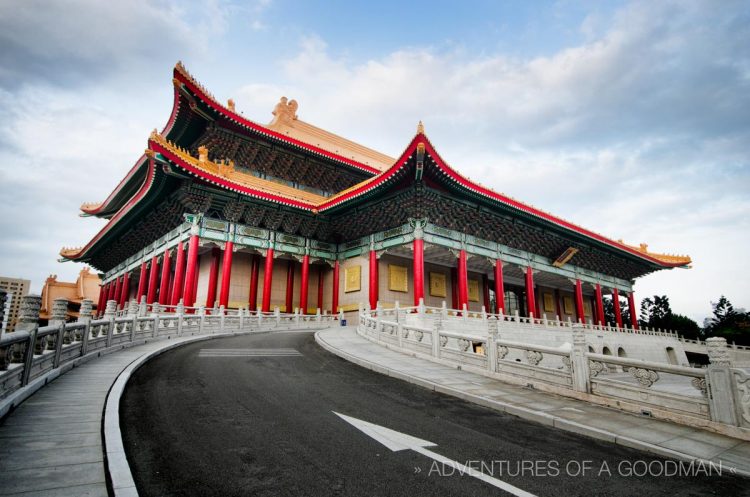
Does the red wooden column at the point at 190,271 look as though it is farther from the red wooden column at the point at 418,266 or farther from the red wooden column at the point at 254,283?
the red wooden column at the point at 418,266

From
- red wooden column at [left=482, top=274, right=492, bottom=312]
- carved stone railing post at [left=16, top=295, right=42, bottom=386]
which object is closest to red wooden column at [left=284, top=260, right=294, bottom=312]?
red wooden column at [left=482, top=274, right=492, bottom=312]

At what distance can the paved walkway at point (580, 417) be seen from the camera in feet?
16.1

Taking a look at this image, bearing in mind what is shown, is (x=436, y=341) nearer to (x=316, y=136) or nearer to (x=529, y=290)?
(x=529, y=290)

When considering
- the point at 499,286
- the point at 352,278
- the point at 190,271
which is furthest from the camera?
the point at 499,286

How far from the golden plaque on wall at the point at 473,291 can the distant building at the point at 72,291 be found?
38.2m

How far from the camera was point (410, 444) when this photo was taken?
4.53 meters

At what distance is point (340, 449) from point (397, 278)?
20.0 meters

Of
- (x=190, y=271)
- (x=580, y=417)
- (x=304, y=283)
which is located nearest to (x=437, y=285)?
(x=304, y=283)

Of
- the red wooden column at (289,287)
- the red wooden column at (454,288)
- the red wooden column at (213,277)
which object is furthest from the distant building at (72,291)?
the red wooden column at (454,288)

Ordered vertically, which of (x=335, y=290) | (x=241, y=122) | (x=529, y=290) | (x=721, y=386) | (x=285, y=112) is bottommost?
(x=721, y=386)

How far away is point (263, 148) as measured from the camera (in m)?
23.9

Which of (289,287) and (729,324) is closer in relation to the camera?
(289,287)

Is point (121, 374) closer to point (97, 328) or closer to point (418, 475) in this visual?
point (97, 328)

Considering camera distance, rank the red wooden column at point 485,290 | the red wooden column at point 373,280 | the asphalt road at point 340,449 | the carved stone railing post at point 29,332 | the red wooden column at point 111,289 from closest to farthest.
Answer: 1. the asphalt road at point 340,449
2. the carved stone railing post at point 29,332
3. the red wooden column at point 373,280
4. the red wooden column at point 485,290
5. the red wooden column at point 111,289
